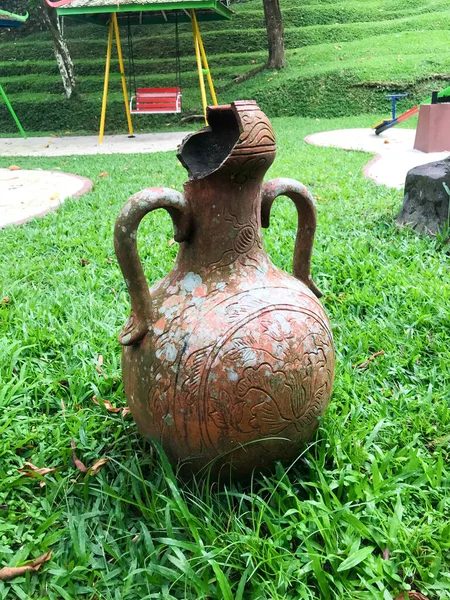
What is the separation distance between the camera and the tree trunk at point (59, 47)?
12.6m

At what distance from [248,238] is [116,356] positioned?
1.12 m

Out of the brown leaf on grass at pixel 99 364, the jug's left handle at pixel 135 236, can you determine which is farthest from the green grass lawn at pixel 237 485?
the jug's left handle at pixel 135 236

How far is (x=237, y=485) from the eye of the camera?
178cm

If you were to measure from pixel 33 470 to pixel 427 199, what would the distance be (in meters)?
3.06

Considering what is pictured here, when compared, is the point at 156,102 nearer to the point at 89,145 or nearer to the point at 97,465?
the point at 89,145

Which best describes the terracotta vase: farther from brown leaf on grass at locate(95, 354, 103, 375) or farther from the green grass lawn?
brown leaf on grass at locate(95, 354, 103, 375)

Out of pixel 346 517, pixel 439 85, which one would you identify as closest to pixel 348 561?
pixel 346 517

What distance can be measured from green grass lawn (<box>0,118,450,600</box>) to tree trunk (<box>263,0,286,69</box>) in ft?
37.9

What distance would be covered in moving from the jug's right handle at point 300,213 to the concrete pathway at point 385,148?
3630mm

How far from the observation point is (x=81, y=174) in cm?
677

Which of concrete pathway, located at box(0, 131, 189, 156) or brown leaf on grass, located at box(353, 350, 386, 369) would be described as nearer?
brown leaf on grass, located at box(353, 350, 386, 369)

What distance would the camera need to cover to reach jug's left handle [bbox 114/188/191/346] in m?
1.55

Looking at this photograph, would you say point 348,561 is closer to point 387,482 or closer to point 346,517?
point 346,517

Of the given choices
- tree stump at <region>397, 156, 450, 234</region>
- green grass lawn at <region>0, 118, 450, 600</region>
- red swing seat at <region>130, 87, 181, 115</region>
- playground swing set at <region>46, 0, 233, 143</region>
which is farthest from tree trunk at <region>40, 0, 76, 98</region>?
tree stump at <region>397, 156, 450, 234</region>
